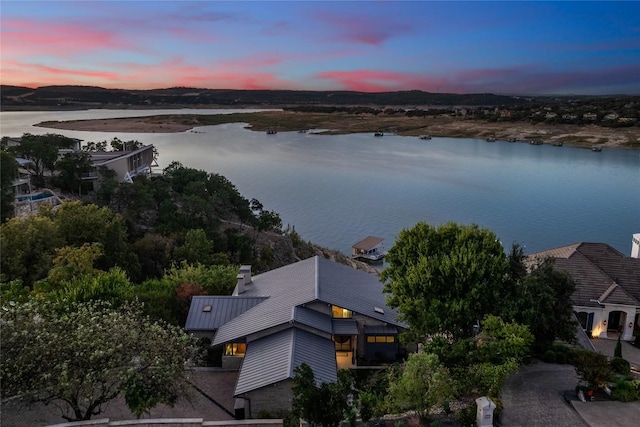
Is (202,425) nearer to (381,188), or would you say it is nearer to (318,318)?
(318,318)

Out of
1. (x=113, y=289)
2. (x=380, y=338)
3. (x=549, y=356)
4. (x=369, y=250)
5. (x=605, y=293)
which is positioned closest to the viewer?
(x=549, y=356)

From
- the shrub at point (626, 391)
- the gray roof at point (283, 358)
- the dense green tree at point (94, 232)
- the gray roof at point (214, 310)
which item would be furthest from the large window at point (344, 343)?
the dense green tree at point (94, 232)

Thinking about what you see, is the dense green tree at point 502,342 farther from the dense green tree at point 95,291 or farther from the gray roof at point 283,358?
the dense green tree at point 95,291

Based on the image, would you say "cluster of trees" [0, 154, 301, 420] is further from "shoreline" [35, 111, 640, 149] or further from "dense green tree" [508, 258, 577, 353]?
"shoreline" [35, 111, 640, 149]

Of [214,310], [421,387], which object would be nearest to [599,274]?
[421,387]

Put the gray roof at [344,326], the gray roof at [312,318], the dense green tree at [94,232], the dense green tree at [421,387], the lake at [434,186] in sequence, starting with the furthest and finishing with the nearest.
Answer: the lake at [434,186], the dense green tree at [94,232], the gray roof at [344,326], the gray roof at [312,318], the dense green tree at [421,387]

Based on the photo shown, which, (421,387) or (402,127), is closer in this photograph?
(421,387)

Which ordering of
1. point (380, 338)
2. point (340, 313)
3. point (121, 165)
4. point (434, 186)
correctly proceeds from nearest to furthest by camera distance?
point (380, 338), point (340, 313), point (121, 165), point (434, 186)

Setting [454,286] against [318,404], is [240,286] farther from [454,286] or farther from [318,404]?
[318,404]

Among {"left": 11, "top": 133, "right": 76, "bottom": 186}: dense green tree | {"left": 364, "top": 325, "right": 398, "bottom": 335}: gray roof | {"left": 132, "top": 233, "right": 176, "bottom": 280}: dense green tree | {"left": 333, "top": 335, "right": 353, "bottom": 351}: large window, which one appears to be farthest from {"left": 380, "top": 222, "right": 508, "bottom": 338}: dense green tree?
{"left": 11, "top": 133, "right": 76, "bottom": 186}: dense green tree
